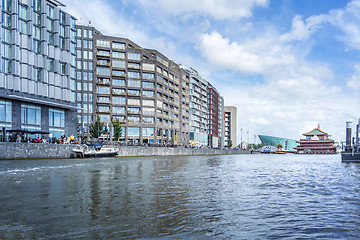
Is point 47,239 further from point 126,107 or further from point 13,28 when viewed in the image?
point 126,107

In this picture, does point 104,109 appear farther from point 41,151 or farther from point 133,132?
point 41,151

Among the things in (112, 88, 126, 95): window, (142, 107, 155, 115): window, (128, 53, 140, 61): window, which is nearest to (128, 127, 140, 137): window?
(142, 107, 155, 115): window

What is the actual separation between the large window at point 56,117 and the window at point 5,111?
11585 millimetres

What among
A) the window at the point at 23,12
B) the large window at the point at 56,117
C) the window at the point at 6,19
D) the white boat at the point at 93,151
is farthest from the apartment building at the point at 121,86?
Answer: the window at the point at 6,19

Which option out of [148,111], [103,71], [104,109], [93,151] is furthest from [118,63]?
[93,151]

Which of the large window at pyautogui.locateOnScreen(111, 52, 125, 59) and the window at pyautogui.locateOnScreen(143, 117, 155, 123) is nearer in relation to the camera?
the large window at pyautogui.locateOnScreen(111, 52, 125, 59)

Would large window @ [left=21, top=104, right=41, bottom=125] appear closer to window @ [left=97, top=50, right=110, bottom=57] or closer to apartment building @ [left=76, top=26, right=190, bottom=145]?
apartment building @ [left=76, top=26, right=190, bottom=145]

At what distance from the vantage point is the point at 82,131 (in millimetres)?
112125

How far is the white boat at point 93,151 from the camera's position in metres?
64.7

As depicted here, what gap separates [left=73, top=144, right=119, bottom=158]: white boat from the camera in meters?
64.7

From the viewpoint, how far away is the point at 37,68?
70.0 metres

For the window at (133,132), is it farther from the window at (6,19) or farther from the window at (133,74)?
→ the window at (6,19)

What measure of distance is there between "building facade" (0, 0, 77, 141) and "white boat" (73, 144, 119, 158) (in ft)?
38.9

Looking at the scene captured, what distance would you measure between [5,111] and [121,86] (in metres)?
59.1
